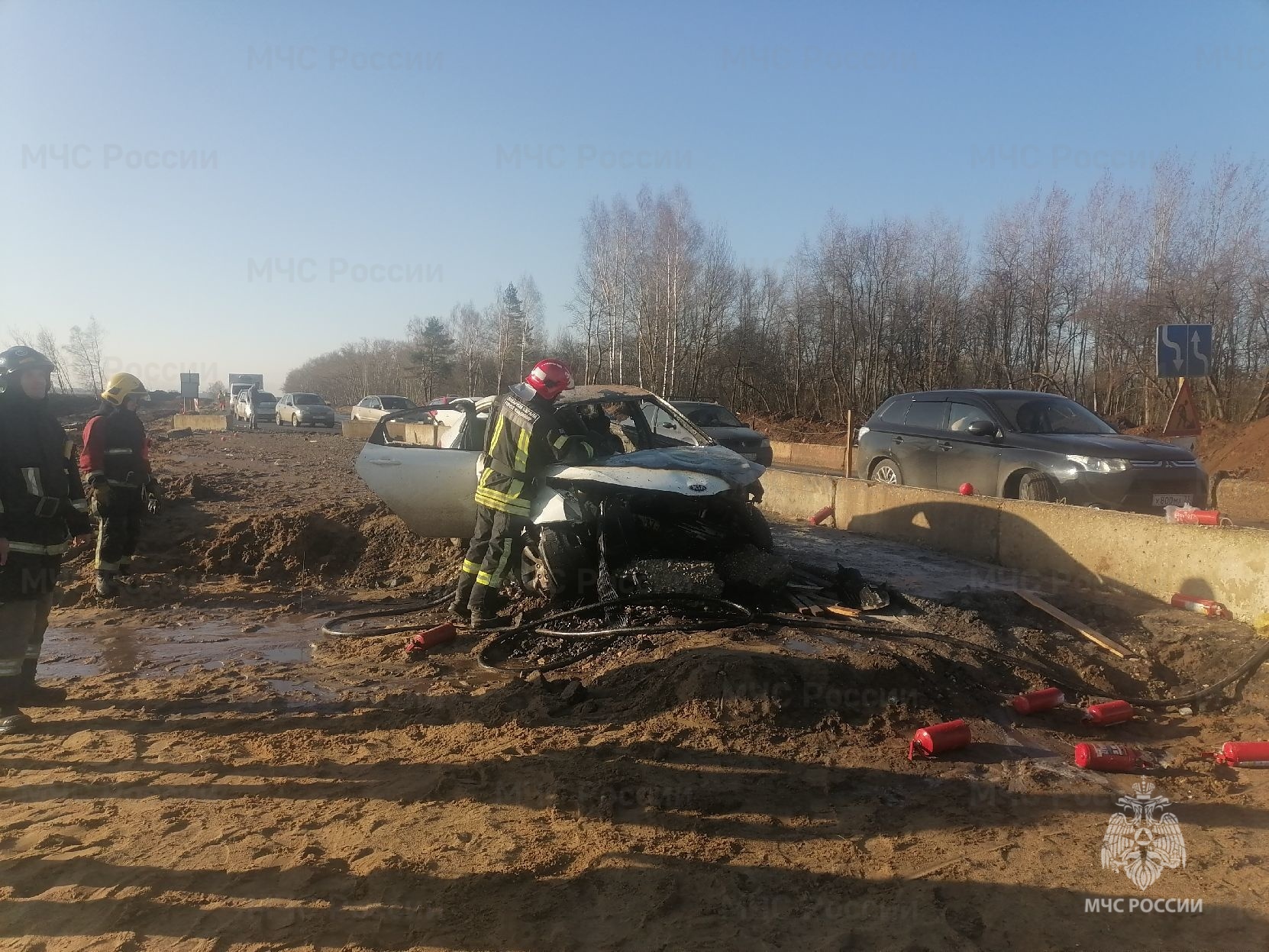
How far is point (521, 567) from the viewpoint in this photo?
6605mm

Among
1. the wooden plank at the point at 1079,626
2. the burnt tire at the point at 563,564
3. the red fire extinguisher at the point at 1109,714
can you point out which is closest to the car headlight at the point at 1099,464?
the wooden plank at the point at 1079,626

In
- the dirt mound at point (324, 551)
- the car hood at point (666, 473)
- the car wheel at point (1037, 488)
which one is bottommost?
the dirt mound at point (324, 551)

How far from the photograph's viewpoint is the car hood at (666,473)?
19.4ft

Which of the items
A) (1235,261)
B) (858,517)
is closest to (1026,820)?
(858,517)

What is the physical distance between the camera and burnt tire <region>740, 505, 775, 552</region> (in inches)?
259

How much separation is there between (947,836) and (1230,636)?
135 inches

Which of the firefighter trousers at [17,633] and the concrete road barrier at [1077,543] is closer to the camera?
the firefighter trousers at [17,633]

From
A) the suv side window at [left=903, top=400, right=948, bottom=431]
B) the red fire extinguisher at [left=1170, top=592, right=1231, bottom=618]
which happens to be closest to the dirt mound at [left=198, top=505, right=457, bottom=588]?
the suv side window at [left=903, top=400, right=948, bottom=431]

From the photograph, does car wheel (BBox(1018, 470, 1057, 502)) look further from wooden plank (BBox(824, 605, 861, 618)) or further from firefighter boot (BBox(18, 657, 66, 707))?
firefighter boot (BBox(18, 657, 66, 707))

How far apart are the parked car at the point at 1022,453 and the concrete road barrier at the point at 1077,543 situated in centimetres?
93

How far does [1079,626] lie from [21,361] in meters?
6.92

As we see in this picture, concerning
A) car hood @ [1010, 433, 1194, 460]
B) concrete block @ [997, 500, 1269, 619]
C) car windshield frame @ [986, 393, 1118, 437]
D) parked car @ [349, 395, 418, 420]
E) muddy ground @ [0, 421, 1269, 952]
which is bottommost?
muddy ground @ [0, 421, 1269, 952]

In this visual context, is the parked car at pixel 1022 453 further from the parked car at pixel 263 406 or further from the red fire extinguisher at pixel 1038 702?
the parked car at pixel 263 406

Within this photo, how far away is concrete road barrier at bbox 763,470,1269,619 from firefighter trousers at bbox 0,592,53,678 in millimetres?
6998
